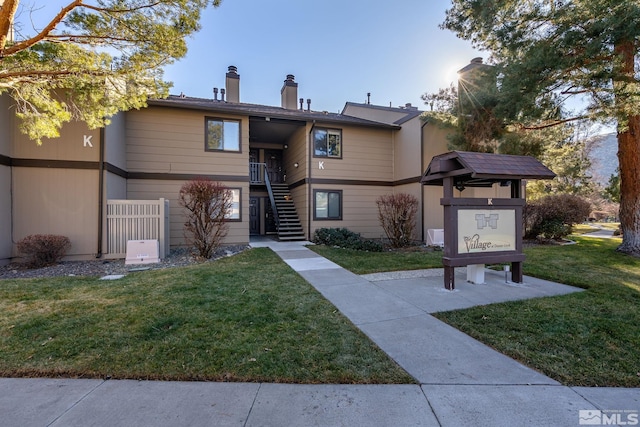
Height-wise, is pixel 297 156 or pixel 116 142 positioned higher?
pixel 297 156

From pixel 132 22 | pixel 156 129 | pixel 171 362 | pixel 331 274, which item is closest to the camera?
pixel 171 362

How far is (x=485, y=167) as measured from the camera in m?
5.08

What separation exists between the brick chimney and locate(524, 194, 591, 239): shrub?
46.9ft

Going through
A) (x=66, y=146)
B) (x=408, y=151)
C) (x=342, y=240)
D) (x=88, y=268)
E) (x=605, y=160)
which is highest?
(x=605, y=160)

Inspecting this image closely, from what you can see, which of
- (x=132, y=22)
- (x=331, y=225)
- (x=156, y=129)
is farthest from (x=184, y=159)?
(x=331, y=225)

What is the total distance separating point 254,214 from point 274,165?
3031 millimetres

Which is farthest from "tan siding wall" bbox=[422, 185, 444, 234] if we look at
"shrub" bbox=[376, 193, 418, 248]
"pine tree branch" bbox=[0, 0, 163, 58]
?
"pine tree branch" bbox=[0, 0, 163, 58]

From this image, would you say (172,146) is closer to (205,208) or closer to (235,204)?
(235,204)

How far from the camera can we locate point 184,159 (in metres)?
10.7

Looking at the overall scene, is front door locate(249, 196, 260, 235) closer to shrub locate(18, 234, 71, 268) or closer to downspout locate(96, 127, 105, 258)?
downspout locate(96, 127, 105, 258)

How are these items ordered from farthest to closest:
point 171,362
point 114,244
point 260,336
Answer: point 114,244, point 260,336, point 171,362

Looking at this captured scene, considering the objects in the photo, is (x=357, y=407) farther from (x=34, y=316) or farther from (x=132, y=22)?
(x=132, y=22)

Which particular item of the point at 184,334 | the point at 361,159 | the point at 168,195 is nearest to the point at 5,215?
the point at 168,195

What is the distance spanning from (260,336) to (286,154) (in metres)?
13.3
